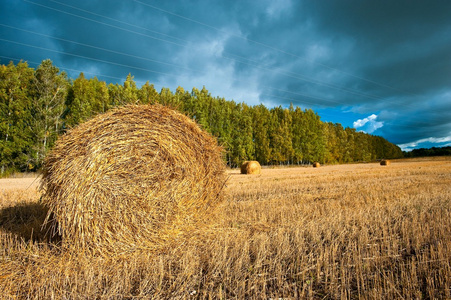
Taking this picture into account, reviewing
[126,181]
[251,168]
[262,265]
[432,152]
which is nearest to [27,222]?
[126,181]

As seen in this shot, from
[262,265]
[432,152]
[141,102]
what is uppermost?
[432,152]

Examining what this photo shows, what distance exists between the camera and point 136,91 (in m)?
33.5

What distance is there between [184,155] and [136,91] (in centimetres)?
3234

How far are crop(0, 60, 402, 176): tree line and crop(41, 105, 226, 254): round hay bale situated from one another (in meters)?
0.42

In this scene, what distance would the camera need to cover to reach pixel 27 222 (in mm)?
5012

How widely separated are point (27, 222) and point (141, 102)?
3.45 metres

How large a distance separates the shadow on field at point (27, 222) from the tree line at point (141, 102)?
1730mm

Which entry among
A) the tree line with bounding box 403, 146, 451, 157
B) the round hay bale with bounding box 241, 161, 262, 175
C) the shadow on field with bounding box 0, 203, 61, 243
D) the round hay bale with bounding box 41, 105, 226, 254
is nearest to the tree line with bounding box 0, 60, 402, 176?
the round hay bale with bounding box 41, 105, 226, 254

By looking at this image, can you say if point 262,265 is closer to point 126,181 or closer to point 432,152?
point 126,181

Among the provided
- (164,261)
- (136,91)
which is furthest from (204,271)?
(136,91)

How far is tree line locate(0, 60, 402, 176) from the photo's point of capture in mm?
24078

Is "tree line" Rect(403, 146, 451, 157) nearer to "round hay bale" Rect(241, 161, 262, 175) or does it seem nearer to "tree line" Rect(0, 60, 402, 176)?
"tree line" Rect(0, 60, 402, 176)

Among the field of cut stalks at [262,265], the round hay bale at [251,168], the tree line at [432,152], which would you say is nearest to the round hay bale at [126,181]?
the field of cut stalks at [262,265]

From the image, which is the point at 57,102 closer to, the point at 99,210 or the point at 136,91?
the point at 136,91
